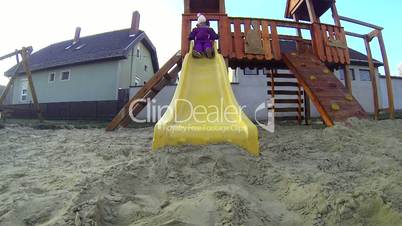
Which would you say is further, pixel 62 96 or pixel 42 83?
pixel 42 83

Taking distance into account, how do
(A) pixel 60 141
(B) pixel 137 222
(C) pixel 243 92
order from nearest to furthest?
(B) pixel 137 222 < (A) pixel 60 141 < (C) pixel 243 92

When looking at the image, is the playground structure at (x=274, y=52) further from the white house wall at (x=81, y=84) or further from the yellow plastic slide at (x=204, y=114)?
the white house wall at (x=81, y=84)

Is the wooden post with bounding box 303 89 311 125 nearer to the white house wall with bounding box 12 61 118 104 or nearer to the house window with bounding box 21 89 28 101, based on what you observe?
the white house wall with bounding box 12 61 118 104

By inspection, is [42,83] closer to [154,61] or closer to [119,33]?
[119,33]

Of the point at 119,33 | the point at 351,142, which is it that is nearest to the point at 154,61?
the point at 119,33

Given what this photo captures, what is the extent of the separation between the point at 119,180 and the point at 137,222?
29.2 inches

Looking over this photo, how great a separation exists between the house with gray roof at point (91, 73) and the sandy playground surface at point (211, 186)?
40.8 feet

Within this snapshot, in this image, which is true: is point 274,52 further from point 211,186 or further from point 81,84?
point 81,84

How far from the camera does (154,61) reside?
22.8 m

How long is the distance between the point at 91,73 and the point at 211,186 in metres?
16.8

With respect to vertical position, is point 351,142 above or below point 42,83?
below

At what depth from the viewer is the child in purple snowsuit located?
673 centimetres

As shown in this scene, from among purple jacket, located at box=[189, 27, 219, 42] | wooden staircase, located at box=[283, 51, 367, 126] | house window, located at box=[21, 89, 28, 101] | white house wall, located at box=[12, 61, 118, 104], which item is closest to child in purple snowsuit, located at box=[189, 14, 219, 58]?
purple jacket, located at box=[189, 27, 219, 42]

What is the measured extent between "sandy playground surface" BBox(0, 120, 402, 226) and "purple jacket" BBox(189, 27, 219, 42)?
3556 mm
